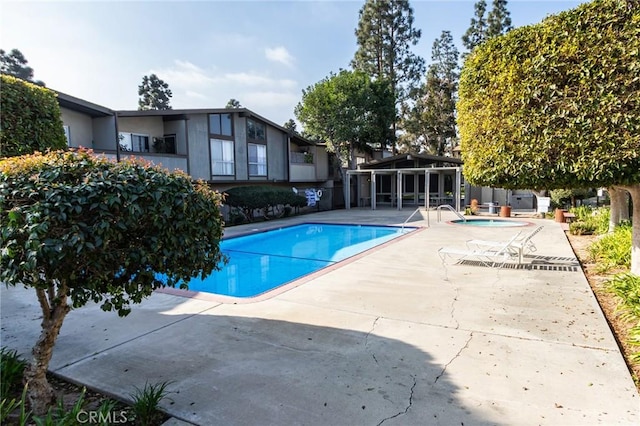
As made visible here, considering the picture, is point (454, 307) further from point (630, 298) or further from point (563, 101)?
point (563, 101)

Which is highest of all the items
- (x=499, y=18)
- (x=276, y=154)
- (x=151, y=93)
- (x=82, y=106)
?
(x=151, y=93)

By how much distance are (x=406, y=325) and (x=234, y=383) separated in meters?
2.58

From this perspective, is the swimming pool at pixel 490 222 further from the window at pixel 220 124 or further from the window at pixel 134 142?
the window at pixel 134 142

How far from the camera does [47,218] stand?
8.69 ft

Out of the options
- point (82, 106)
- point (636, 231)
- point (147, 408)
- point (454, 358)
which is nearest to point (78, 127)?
point (82, 106)

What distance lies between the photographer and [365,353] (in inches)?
175

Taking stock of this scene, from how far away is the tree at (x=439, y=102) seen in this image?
38219mm

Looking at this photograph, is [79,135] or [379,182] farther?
[379,182]

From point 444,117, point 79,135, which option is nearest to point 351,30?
point 444,117

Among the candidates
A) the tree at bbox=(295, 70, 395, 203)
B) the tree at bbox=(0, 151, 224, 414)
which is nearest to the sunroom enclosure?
the tree at bbox=(295, 70, 395, 203)

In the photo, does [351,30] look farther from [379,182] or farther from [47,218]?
[47,218]

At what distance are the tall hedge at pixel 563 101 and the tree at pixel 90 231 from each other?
4.93 metres

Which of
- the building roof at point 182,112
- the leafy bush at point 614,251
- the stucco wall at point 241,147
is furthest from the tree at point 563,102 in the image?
the stucco wall at point 241,147

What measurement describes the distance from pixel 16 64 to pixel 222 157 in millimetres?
44091
